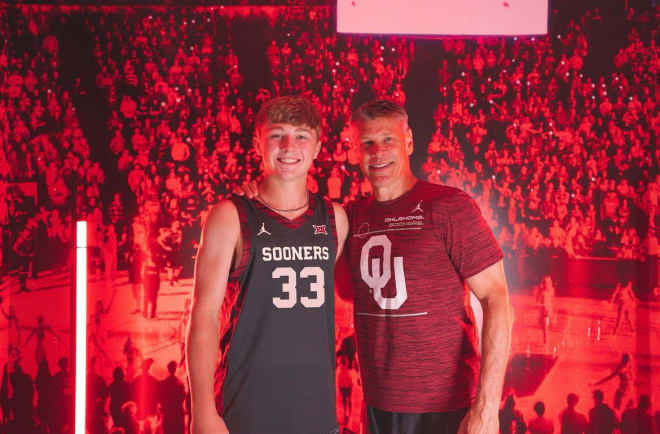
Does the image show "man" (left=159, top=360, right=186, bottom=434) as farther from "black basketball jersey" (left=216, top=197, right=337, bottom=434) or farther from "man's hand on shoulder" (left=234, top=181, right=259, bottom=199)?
"man's hand on shoulder" (left=234, top=181, right=259, bottom=199)

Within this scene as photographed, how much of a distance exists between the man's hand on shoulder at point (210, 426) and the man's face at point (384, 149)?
0.96m

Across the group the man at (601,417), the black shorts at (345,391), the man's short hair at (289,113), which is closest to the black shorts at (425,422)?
the black shorts at (345,391)

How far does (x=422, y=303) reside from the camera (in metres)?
1.59

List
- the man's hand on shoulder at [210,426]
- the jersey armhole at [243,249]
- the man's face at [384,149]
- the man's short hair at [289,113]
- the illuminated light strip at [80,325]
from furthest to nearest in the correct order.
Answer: the illuminated light strip at [80,325] → the man's face at [384,149] → the man's short hair at [289,113] → the jersey armhole at [243,249] → the man's hand on shoulder at [210,426]

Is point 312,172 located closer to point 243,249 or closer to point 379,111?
point 379,111

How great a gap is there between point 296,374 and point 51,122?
187 cm

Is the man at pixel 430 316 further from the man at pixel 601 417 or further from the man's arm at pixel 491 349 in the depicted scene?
the man at pixel 601 417

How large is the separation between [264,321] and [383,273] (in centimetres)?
44


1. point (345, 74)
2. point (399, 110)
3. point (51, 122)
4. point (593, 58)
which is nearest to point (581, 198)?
point (593, 58)

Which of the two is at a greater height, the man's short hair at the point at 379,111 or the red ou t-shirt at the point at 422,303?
the man's short hair at the point at 379,111

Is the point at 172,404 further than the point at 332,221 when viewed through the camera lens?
Yes

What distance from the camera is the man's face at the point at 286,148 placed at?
160 cm

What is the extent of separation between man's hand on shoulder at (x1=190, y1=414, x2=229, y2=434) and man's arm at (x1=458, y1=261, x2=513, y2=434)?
76 centimetres

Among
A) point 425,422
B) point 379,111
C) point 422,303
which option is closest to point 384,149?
point 379,111
